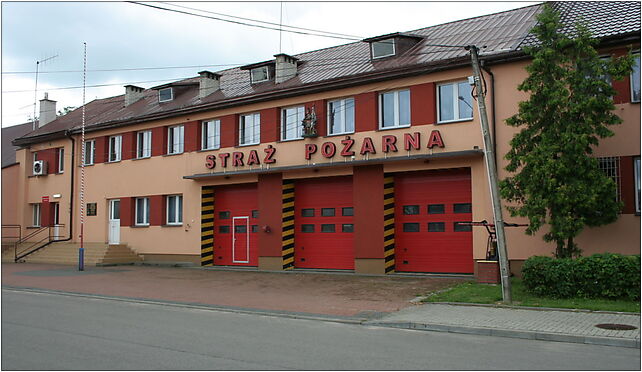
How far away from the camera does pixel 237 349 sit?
8.64 m

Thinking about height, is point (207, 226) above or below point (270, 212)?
below

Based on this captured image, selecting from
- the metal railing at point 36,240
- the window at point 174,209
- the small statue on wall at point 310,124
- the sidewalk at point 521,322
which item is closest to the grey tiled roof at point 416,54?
the small statue on wall at point 310,124

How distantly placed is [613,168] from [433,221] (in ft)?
18.6

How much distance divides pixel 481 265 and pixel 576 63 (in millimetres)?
5679

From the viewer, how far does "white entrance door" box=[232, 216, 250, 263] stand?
2403cm

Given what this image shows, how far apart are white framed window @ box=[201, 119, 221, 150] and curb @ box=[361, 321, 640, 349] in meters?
14.8

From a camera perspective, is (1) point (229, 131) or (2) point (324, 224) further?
(1) point (229, 131)

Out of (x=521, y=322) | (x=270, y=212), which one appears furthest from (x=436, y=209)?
(x=521, y=322)

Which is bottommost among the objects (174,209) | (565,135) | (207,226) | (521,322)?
(521,322)

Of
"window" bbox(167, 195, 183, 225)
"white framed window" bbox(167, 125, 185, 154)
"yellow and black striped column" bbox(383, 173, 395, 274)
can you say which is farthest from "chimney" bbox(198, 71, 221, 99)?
"yellow and black striped column" bbox(383, 173, 395, 274)

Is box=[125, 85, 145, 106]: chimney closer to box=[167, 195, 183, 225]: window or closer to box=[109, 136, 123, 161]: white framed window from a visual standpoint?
box=[109, 136, 123, 161]: white framed window

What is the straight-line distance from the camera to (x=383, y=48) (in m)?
22.2

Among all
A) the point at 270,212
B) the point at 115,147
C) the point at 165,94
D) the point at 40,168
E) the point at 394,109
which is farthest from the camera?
the point at 40,168

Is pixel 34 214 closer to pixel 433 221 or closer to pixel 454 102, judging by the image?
pixel 433 221
